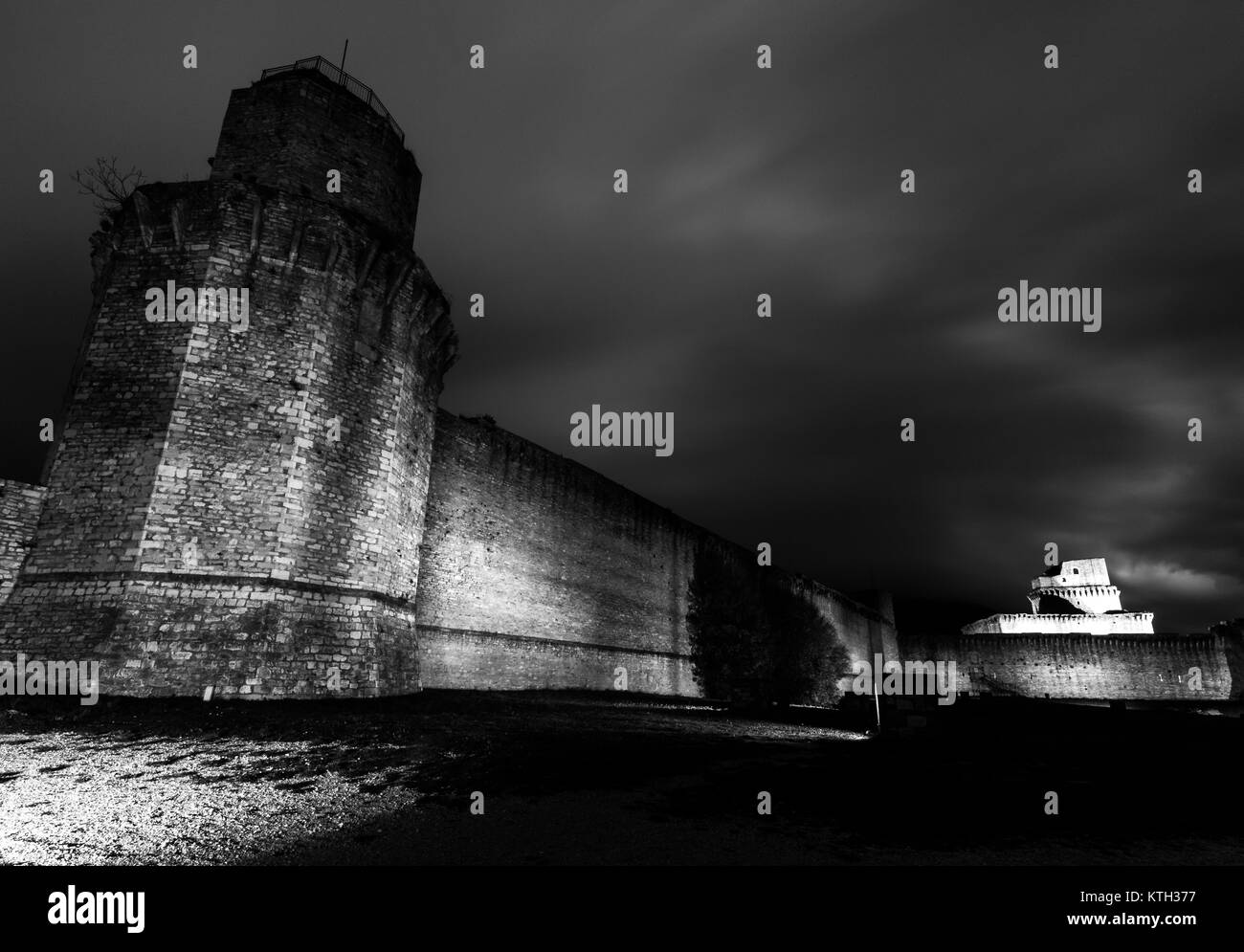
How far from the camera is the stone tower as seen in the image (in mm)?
9422

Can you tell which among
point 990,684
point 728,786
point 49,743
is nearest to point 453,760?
point 728,786

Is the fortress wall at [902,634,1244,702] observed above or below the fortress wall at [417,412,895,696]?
below

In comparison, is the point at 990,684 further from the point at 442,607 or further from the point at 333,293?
the point at 333,293

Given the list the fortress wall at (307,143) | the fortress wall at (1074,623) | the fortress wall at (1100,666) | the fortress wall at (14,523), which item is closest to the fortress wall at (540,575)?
the fortress wall at (307,143)

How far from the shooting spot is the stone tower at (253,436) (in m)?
9.42

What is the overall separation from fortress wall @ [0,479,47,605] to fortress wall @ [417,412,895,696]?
6.70 metres

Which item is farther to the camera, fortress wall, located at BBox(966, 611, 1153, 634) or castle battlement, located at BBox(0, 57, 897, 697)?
fortress wall, located at BBox(966, 611, 1153, 634)

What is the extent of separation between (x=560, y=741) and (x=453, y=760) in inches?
74.9

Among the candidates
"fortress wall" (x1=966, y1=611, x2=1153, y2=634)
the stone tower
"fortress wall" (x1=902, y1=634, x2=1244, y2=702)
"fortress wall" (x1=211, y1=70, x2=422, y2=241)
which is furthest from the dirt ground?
"fortress wall" (x1=966, y1=611, x2=1153, y2=634)

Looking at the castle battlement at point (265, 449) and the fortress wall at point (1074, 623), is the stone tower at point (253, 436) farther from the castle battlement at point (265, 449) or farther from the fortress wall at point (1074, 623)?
the fortress wall at point (1074, 623)

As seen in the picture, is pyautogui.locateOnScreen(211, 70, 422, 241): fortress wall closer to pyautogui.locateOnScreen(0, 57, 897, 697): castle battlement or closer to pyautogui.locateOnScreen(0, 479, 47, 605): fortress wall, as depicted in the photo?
pyautogui.locateOnScreen(0, 57, 897, 697): castle battlement

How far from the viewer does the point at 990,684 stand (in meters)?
42.2

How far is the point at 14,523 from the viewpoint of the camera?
9.70 m

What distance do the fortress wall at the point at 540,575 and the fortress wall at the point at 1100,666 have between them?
29.2 metres
